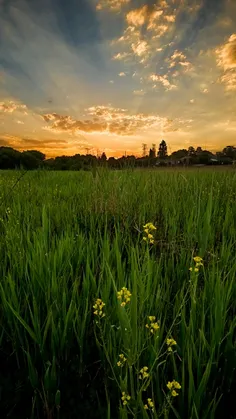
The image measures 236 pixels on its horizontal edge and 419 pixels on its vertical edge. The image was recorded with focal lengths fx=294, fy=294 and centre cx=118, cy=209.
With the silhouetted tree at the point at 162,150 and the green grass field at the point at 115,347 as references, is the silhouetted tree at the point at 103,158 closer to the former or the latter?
the silhouetted tree at the point at 162,150

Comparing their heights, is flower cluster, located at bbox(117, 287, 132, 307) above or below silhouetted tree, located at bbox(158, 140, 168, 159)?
below

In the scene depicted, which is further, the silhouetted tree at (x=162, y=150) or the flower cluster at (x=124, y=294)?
the silhouetted tree at (x=162, y=150)

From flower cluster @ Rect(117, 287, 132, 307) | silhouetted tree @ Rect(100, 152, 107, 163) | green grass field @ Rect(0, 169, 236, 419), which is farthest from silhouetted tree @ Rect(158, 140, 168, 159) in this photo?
flower cluster @ Rect(117, 287, 132, 307)

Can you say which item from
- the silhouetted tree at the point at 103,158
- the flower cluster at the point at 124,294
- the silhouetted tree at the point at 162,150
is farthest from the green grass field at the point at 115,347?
the silhouetted tree at the point at 162,150

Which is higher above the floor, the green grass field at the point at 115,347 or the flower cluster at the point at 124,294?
the flower cluster at the point at 124,294

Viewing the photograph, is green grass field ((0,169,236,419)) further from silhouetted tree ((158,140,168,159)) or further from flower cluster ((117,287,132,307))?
silhouetted tree ((158,140,168,159))

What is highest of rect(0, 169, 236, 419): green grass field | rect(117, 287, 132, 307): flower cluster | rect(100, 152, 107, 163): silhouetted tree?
rect(100, 152, 107, 163): silhouetted tree

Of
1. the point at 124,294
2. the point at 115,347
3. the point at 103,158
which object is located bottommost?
the point at 115,347

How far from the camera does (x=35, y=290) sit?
183cm

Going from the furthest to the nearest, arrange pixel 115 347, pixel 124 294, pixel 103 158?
1. pixel 103 158
2. pixel 115 347
3. pixel 124 294

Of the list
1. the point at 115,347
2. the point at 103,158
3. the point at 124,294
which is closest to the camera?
the point at 124,294

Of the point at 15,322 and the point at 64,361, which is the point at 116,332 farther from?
the point at 15,322

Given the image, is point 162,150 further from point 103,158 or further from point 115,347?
point 115,347

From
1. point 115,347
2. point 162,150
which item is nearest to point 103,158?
point 162,150
